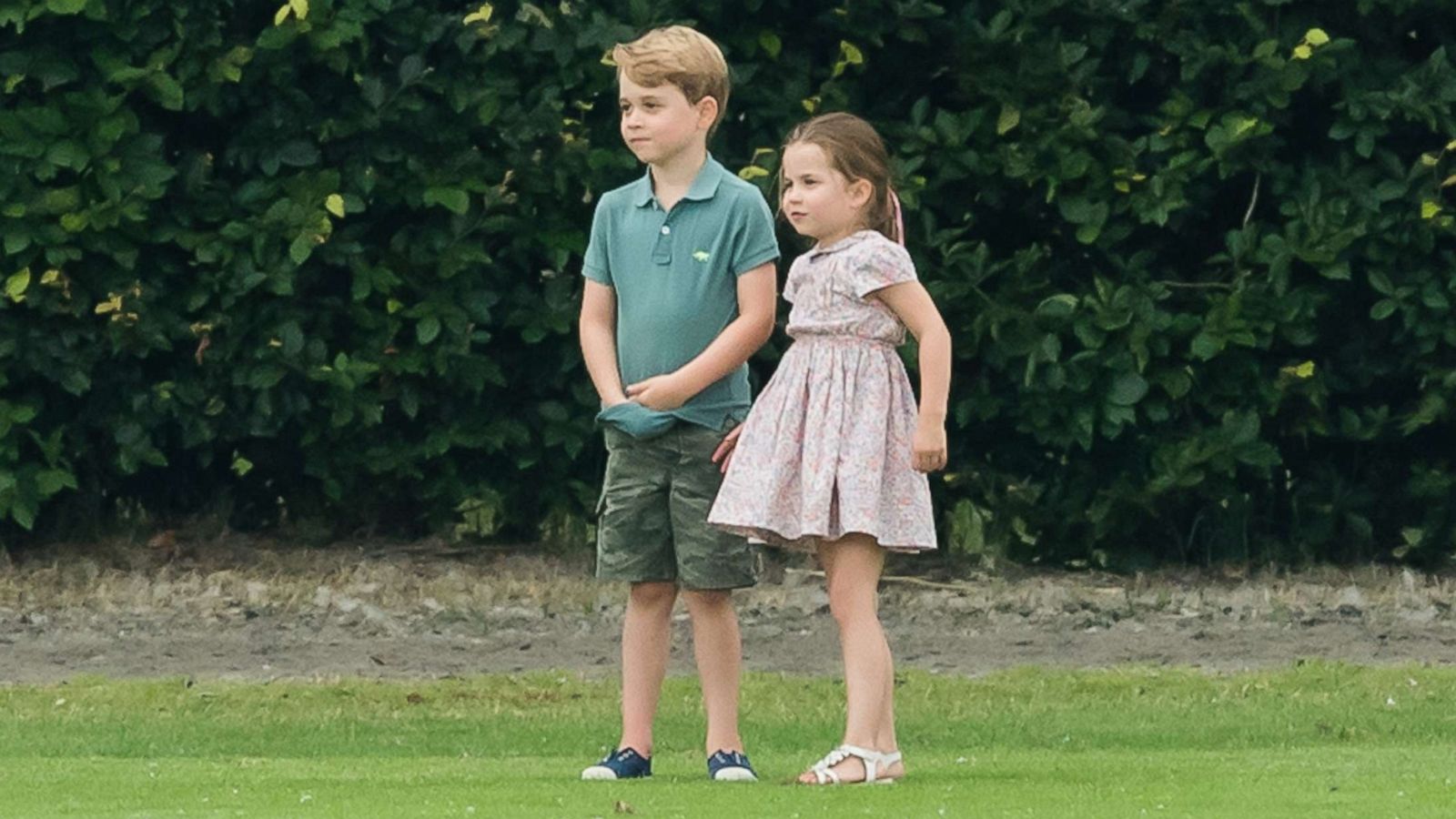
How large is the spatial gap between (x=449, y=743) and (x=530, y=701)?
0.59 meters

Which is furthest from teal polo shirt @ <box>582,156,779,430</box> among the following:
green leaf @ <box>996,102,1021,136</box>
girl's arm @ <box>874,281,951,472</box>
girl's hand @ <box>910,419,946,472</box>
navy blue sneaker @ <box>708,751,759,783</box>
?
green leaf @ <box>996,102,1021,136</box>

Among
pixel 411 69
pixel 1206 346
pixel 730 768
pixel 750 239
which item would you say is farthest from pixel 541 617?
pixel 750 239

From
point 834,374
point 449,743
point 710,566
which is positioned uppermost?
point 834,374

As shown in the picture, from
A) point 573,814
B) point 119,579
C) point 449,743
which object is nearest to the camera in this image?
point 573,814

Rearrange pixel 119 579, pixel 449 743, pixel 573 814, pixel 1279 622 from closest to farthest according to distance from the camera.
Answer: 1. pixel 573 814
2. pixel 449 743
3. pixel 1279 622
4. pixel 119 579

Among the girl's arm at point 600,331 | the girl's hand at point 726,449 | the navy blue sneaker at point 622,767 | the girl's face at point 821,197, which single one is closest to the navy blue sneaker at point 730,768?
the navy blue sneaker at point 622,767

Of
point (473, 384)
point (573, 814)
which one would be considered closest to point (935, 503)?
point (473, 384)

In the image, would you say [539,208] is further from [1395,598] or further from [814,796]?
[814,796]

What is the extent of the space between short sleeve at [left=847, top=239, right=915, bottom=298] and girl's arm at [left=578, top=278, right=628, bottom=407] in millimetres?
635

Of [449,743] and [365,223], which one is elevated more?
[365,223]

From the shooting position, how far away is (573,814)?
5.74 metres

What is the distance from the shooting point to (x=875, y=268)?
6469mm

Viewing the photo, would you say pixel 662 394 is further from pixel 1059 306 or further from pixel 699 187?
pixel 1059 306

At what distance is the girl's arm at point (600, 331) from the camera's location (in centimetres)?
669
